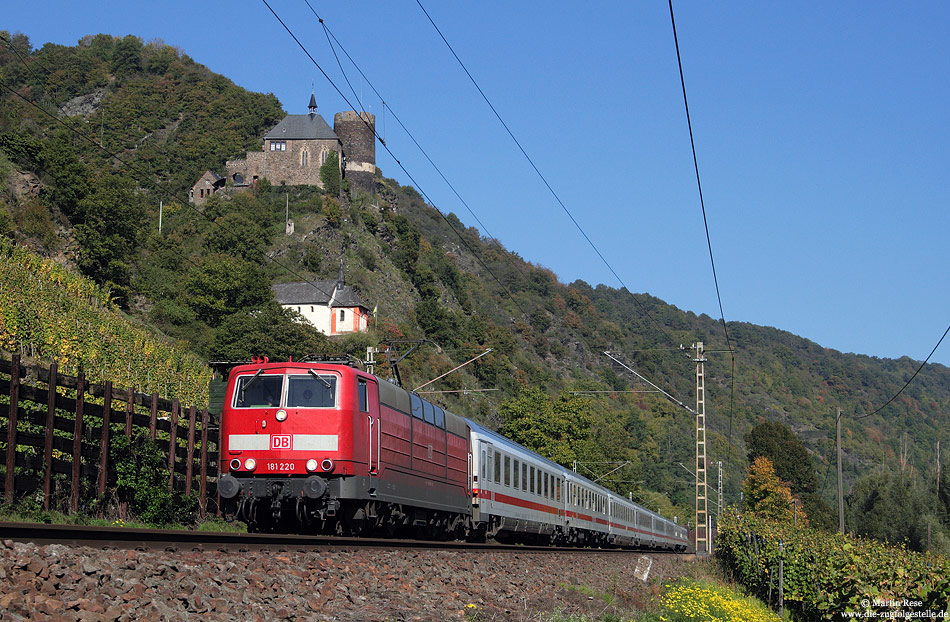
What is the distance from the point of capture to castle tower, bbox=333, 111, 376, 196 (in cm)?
17375

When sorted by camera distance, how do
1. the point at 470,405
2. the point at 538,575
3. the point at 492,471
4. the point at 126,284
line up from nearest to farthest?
the point at 538,575 < the point at 492,471 < the point at 126,284 < the point at 470,405

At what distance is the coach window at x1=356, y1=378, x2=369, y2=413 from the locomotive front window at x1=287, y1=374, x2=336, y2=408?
55cm

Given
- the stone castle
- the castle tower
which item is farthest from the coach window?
the castle tower

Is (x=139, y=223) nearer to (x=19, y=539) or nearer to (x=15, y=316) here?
(x=15, y=316)

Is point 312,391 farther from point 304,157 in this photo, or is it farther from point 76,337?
point 304,157

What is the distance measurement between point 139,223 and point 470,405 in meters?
49.7

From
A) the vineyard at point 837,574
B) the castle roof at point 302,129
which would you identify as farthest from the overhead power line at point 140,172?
the vineyard at point 837,574

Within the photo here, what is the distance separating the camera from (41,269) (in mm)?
45156

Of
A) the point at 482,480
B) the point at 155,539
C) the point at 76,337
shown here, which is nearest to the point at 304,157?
the point at 76,337

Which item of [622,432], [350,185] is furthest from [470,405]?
[350,185]

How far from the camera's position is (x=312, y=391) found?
17.4m

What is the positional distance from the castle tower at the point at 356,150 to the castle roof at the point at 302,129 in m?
3.87

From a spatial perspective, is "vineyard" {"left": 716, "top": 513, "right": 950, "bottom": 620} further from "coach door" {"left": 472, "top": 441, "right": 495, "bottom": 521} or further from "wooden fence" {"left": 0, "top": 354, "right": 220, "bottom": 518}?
"wooden fence" {"left": 0, "top": 354, "right": 220, "bottom": 518}

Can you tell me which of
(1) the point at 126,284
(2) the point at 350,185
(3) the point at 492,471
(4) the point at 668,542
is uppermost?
(2) the point at 350,185
